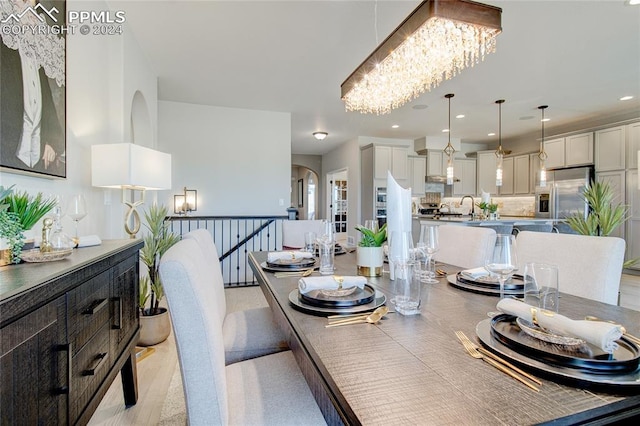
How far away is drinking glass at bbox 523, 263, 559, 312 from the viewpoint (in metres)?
0.88

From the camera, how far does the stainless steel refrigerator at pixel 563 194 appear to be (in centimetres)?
546

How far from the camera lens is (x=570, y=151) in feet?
18.7

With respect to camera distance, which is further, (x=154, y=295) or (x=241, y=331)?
(x=154, y=295)

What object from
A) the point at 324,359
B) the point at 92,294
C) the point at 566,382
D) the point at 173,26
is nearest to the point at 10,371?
the point at 92,294

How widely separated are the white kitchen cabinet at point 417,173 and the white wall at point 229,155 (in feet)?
10.3

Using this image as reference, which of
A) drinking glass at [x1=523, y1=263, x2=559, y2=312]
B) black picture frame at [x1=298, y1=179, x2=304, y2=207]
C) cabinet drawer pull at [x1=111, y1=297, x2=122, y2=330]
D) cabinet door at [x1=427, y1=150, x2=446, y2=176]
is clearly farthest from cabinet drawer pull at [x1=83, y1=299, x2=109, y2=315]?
black picture frame at [x1=298, y1=179, x2=304, y2=207]

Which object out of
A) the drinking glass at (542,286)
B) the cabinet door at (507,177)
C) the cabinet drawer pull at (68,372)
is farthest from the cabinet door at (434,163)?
the cabinet drawer pull at (68,372)

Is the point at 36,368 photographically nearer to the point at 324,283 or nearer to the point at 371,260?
the point at 324,283

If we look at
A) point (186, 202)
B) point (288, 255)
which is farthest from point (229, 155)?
point (288, 255)

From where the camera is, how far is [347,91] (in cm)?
263

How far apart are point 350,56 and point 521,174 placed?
17.6ft

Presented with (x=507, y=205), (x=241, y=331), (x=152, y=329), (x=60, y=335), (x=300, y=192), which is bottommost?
(x=152, y=329)

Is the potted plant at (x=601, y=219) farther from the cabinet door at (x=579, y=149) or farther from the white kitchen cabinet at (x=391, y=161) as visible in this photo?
the white kitchen cabinet at (x=391, y=161)

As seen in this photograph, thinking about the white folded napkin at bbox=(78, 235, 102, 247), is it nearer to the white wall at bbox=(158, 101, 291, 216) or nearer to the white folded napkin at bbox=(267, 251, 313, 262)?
the white folded napkin at bbox=(267, 251, 313, 262)
